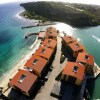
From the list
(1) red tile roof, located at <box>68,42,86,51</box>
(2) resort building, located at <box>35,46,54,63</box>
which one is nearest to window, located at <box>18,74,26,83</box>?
(2) resort building, located at <box>35,46,54,63</box>

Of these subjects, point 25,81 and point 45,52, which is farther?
point 45,52

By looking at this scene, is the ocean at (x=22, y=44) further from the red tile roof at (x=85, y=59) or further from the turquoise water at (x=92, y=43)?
the red tile roof at (x=85, y=59)

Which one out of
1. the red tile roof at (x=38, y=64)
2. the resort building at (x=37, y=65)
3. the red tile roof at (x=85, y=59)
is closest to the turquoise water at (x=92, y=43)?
the red tile roof at (x=85, y=59)

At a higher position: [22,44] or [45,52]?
[45,52]

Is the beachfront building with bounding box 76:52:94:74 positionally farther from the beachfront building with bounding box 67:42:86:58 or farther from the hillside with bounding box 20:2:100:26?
the hillside with bounding box 20:2:100:26

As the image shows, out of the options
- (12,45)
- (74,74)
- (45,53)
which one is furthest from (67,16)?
(74,74)

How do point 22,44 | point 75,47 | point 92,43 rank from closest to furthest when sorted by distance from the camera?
point 75,47
point 22,44
point 92,43

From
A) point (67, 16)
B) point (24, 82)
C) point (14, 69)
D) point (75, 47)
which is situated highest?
point (24, 82)

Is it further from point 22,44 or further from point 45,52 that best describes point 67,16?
point 45,52
